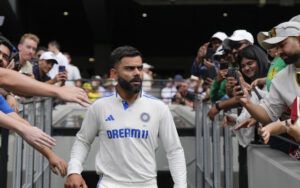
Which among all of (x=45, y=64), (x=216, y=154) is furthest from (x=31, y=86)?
(x=45, y=64)

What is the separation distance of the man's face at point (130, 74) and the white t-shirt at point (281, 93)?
1.09m

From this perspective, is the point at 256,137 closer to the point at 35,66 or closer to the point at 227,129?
the point at 227,129

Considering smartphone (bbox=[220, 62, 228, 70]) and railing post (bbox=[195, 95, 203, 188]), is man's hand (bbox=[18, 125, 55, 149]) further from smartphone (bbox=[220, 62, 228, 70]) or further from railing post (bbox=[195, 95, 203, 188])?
railing post (bbox=[195, 95, 203, 188])

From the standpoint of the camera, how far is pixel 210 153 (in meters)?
6.62

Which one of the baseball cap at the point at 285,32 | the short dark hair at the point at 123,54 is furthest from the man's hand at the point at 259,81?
the short dark hair at the point at 123,54

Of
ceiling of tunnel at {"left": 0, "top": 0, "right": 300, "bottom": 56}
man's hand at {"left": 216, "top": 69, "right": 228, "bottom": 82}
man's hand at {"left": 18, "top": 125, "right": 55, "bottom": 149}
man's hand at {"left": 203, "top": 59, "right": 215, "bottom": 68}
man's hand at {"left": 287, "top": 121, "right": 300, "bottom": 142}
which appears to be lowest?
man's hand at {"left": 18, "top": 125, "right": 55, "bottom": 149}

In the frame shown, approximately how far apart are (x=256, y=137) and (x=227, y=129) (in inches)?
22.7

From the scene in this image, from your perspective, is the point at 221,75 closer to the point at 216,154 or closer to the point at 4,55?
the point at 216,154

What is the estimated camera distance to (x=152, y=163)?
12.2 ft

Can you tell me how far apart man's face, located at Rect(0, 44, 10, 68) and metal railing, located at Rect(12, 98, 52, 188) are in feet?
3.43

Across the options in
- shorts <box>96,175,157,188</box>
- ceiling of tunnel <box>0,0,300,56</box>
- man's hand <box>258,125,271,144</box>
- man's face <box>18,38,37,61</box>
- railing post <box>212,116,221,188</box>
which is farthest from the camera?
ceiling of tunnel <box>0,0,300,56</box>

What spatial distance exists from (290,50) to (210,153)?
347 centimetres

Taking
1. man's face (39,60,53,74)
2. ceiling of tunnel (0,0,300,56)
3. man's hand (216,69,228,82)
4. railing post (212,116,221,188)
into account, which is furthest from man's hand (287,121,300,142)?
ceiling of tunnel (0,0,300,56)

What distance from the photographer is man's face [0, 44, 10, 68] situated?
3756 mm
